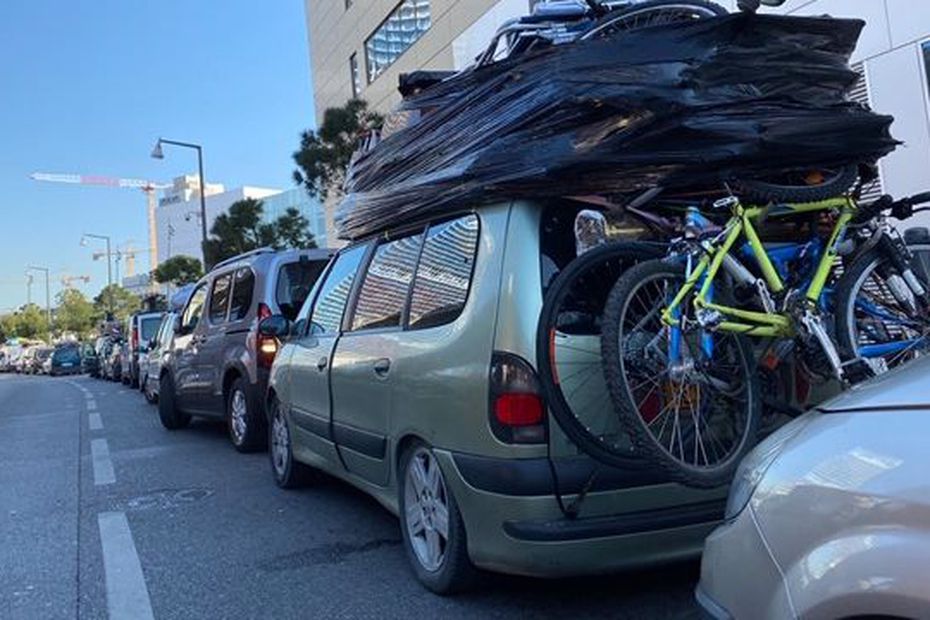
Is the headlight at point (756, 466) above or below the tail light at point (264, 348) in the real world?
below

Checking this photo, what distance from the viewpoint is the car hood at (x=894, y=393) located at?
197 centimetres

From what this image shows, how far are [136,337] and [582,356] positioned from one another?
20.2 metres

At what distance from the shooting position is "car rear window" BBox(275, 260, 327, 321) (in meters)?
8.19

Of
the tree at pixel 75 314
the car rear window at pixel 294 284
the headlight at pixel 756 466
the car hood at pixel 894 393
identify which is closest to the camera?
the car hood at pixel 894 393

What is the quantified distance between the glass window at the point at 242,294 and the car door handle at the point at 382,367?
160 inches

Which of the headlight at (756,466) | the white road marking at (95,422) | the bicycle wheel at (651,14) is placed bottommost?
the white road marking at (95,422)

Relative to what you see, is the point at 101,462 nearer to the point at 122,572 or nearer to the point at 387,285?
the point at 122,572

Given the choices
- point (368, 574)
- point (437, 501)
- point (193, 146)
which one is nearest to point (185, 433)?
point (368, 574)

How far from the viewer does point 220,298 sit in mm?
9102

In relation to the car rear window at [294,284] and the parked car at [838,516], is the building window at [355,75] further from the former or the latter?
the parked car at [838,516]

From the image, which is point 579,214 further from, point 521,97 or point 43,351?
point 43,351

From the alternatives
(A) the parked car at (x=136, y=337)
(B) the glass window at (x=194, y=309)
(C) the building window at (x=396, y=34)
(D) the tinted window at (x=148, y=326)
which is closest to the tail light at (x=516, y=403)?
(B) the glass window at (x=194, y=309)

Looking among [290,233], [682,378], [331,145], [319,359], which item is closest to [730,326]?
[682,378]

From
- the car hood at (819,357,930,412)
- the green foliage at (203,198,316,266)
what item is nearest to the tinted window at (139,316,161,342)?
the green foliage at (203,198,316,266)
